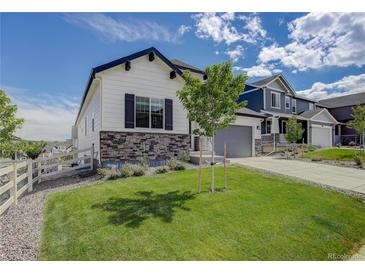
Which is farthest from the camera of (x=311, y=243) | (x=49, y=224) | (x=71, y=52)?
(x=71, y=52)

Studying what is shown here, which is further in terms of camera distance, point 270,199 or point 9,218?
point 270,199

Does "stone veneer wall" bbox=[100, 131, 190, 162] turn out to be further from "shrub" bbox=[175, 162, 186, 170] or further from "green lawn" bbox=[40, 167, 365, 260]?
"green lawn" bbox=[40, 167, 365, 260]

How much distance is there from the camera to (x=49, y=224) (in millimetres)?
4211

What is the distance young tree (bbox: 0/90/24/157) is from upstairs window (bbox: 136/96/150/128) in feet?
15.3

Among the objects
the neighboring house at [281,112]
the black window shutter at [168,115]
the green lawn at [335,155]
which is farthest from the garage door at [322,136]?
the black window shutter at [168,115]

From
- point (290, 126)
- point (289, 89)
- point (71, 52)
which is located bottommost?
point (290, 126)

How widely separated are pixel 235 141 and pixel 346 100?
93.8ft

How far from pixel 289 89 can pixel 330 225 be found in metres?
22.1

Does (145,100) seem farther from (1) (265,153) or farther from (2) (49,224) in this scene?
(1) (265,153)

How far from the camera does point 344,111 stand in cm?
3089

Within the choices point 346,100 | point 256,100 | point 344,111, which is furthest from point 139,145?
point 346,100

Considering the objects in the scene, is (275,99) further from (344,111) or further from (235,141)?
(344,111)

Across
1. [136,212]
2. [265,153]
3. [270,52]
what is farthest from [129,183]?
[265,153]

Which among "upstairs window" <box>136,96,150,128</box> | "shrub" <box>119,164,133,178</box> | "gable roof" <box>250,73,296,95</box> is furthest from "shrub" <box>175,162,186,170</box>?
"gable roof" <box>250,73,296,95</box>
